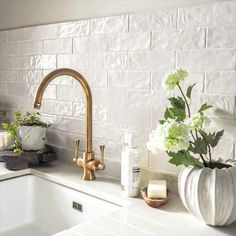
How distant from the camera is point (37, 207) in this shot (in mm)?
1323

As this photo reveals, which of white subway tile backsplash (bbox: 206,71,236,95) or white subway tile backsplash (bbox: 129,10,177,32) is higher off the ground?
white subway tile backsplash (bbox: 129,10,177,32)

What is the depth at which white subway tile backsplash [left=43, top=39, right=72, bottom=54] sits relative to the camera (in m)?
1.42

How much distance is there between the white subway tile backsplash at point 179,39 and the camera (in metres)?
1.02

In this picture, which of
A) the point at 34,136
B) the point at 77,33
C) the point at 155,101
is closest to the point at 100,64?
the point at 77,33

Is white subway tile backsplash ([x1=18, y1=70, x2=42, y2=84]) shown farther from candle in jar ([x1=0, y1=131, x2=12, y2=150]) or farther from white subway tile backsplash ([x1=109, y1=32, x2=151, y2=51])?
white subway tile backsplash ([x1=109, y1=32, x2=151, y2=51])

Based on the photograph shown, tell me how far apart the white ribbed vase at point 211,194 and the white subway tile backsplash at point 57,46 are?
812 mm

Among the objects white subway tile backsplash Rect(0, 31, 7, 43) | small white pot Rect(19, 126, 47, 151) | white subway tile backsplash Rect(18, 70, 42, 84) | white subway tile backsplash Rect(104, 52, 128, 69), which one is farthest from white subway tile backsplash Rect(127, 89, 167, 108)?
white subway tile backsplash Rect(0, 31, 7, 43)

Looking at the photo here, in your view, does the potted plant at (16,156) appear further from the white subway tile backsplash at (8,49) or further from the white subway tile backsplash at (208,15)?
the white subway tile backsplash at (208,15)

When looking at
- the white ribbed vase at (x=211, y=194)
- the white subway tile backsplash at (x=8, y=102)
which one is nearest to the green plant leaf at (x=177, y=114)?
the white ribbed vase at (x=211, y=194)

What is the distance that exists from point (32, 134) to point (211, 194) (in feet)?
2.66

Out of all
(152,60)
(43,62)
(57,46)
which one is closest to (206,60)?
(152,60)

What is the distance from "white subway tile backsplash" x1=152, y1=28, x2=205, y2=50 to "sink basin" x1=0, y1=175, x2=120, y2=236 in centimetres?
57

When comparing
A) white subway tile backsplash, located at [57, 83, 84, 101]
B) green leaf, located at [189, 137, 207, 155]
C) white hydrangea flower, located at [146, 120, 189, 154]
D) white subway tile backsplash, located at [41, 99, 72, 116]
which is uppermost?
white subway tile backsplash, located at [57, 83, 84, 101]

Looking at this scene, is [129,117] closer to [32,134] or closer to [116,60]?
[116,60]
